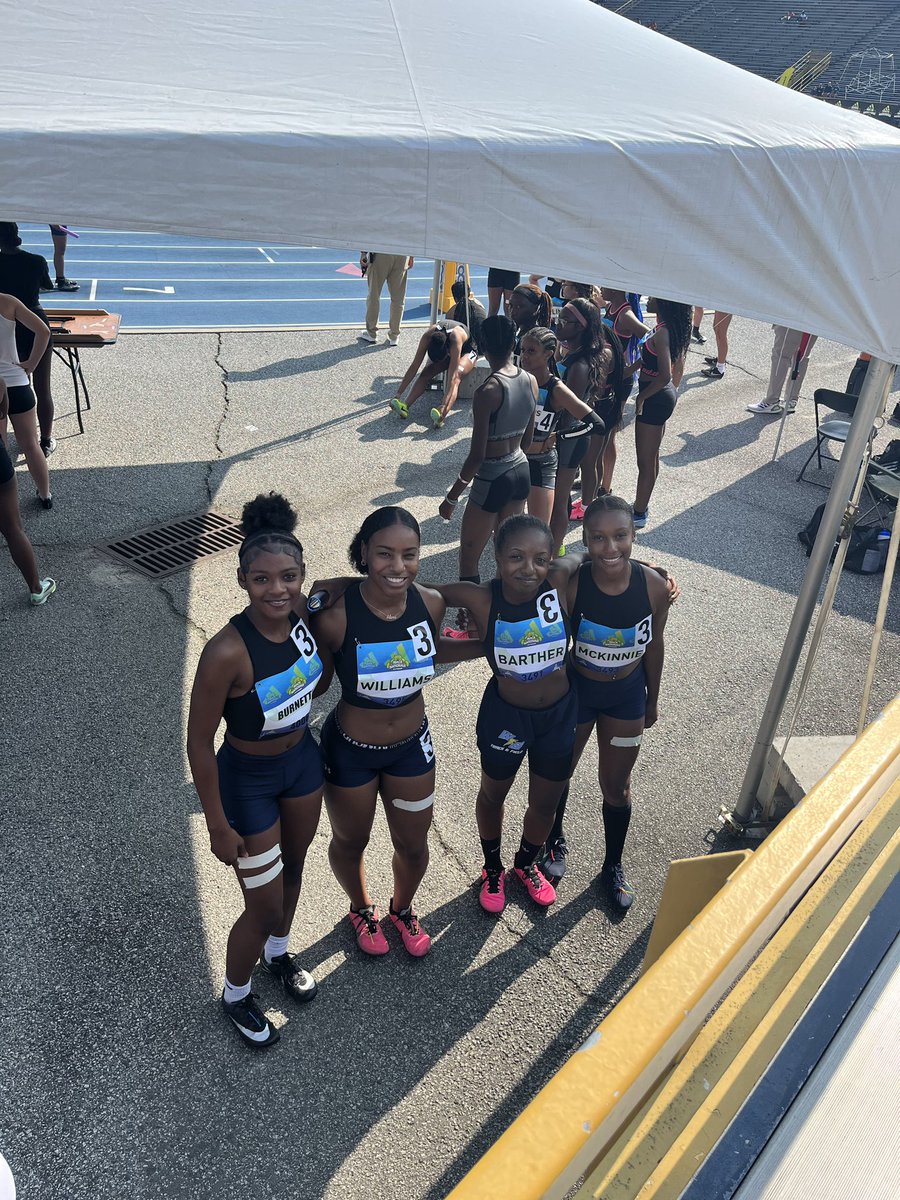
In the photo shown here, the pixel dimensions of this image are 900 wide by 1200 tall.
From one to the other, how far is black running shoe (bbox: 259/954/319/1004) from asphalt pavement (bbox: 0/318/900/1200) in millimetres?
65

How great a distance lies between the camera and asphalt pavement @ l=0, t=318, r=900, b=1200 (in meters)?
2.91

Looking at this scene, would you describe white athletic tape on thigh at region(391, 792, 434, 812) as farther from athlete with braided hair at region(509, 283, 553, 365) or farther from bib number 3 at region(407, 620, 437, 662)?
athlete with braided hair at region(509, 283, 553, 365)

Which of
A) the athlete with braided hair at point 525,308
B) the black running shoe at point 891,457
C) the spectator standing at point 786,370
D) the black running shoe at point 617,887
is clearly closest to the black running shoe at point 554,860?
the black running shoe at point 617,887

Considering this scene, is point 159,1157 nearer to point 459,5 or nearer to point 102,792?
point 102,792

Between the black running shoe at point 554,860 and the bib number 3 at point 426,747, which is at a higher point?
Result: the bib number 3 at point 426,747

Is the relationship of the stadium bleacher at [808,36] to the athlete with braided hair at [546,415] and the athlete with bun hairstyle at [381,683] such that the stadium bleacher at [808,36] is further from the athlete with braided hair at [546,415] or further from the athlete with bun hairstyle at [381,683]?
the athlete with bun hairstyle at [381,683]

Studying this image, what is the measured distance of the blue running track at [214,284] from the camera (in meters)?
12.2

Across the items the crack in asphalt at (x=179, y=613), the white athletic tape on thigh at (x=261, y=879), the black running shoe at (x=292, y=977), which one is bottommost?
the black running shoe at (x=292, y=977)

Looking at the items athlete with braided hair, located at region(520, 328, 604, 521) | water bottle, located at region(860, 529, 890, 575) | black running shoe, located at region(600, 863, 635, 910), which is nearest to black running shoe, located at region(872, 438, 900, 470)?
water bottle, located at region(860, 529, 890, 575)

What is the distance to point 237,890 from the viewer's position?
379 cm

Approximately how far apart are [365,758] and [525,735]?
665mm

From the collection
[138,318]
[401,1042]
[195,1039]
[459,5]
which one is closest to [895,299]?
[459,5]

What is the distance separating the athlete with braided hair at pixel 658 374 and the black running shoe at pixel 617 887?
156 inches

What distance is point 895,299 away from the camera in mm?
3023
